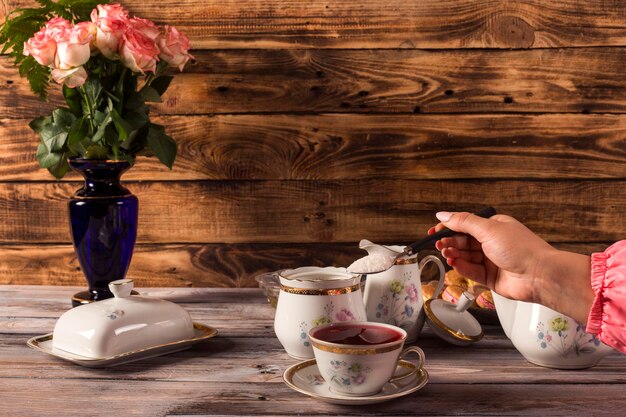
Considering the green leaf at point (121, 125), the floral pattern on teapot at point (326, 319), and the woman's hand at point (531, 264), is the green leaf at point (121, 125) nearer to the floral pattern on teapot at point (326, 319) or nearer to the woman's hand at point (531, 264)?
the floral pattern on teapot at point (326, 319)

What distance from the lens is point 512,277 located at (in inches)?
42.9

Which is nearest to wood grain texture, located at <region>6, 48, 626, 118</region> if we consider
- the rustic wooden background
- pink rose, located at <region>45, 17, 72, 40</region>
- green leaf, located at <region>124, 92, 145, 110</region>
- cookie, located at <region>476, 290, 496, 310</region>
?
the rustic wooden background

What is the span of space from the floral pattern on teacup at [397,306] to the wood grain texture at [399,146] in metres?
0.48

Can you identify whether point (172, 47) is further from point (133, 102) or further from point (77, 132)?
point (77, 132)

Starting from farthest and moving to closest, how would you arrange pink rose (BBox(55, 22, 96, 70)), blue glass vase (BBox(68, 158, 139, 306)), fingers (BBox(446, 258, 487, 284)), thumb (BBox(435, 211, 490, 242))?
blue glass vase (BBox(68, 158, 139, 306)), pink rose (BBox(55, 22, 96, 70)), fingers (BBox(446, 258, 487, 284)), thumb (BBox(435, 211, 490, 242))

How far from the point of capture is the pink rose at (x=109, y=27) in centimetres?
131

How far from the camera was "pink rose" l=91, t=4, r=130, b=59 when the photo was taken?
1.31 metres

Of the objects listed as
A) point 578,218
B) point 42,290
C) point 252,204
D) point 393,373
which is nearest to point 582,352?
point 393,373

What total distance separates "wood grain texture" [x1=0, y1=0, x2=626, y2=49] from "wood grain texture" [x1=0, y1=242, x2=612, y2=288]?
470 millimetres

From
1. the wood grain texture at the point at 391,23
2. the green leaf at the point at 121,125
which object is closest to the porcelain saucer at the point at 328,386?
the green leaf at the point at 121,125

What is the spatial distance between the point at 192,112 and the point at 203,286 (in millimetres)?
420

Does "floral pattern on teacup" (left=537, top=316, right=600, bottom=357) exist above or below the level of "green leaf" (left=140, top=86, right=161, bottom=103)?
below

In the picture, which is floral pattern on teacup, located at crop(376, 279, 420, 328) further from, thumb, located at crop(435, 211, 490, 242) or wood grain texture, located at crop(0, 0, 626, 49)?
Answer: wood grain texture, located at crop(0, 0, 626, 49)

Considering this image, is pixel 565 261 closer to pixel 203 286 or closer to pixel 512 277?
pixel 512 277
